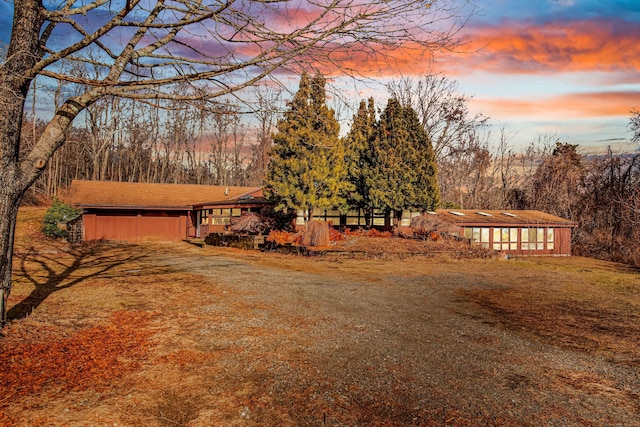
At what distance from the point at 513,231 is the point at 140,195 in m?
29.0

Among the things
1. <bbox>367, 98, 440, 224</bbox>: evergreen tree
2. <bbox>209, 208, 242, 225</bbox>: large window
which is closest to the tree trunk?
<bbox>367, 98, 440, 224</bbox>: evergreen tree

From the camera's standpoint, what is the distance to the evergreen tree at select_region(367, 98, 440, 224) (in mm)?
27344

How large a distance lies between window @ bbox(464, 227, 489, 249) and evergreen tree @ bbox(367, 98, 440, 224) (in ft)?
12.5

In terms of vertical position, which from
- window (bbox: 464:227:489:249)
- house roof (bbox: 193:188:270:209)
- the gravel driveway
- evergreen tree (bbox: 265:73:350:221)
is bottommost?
the gravel driveway

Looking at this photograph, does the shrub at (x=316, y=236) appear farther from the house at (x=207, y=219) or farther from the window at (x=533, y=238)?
the window at (x=533, y=238)

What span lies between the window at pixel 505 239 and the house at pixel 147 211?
56.9ft

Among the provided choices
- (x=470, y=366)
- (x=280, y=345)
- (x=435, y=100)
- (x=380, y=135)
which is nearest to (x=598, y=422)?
(x=470, y=366)

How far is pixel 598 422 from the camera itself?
4.34m

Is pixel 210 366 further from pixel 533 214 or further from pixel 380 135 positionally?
pixel 533 214

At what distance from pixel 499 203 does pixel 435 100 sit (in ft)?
51.4

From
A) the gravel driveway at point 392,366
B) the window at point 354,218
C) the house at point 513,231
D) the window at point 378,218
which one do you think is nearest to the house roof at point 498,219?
the house at point 513,231

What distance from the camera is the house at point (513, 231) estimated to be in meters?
29.8

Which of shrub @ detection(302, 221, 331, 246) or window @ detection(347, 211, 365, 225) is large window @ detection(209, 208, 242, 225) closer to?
shrub @ detection(302, 221, 331, 246)

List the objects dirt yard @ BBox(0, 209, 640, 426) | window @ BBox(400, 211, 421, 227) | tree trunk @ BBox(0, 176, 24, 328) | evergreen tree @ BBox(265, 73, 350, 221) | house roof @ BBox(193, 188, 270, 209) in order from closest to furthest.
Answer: dirt yard @ BBox(0, 209, 640, 426) < tree trunk @ BBox(0, 176, 24, 328) < evergreen tree @ BBox(265, 73, 350, 221) < house roof @ BBox(193, 188, 270, 209) < window @ BBox(400, 211, 421, 227)
